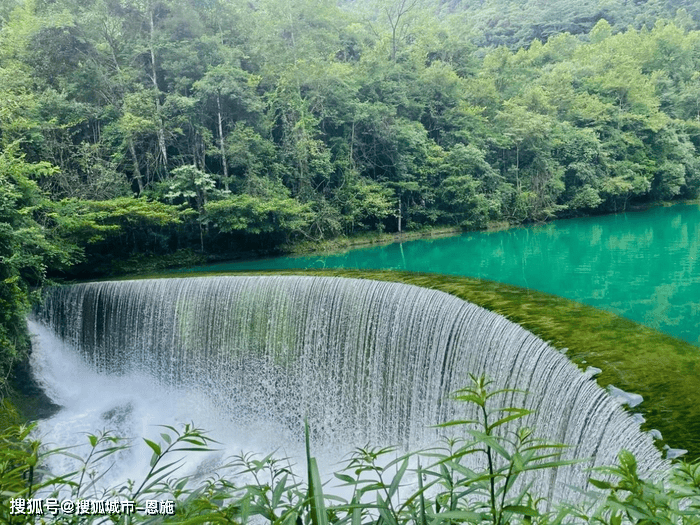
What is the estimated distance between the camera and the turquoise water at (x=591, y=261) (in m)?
7.45

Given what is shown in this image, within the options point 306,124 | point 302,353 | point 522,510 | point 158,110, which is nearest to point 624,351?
point 522,510

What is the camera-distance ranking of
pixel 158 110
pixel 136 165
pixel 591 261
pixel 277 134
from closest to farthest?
pixel 591 261 → pixel 136 165 → pixel 158 110 → pixel 277 134

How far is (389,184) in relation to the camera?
16.3 meters

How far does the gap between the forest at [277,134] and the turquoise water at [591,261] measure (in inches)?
55.7

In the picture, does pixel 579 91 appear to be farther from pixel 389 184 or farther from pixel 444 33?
pixel 389 184

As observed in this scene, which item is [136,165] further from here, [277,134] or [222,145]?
[277,134]

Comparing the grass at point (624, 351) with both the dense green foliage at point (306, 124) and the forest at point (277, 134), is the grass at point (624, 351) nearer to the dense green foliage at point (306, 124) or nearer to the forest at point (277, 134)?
the forest at point (277, 134)

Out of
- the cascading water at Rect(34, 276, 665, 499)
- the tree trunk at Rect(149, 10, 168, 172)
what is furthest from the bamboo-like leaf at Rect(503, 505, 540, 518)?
the tree trunk at Rect(149, 10, 168, 172)

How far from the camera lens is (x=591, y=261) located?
36.2 feet

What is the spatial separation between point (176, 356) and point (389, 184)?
9.88 meters

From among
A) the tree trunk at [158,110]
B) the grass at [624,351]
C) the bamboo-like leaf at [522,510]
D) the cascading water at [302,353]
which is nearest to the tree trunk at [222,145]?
the tree trunk at [158,110]

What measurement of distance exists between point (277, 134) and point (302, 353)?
9.51 metres

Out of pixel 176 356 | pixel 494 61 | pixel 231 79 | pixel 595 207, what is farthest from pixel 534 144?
pixel 176 356

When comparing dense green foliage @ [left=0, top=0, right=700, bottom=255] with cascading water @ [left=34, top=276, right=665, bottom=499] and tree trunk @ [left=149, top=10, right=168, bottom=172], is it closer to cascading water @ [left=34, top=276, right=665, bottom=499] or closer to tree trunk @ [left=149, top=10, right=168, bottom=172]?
tree trunk @ [left=149, top=10, right=168, bottom=172]
